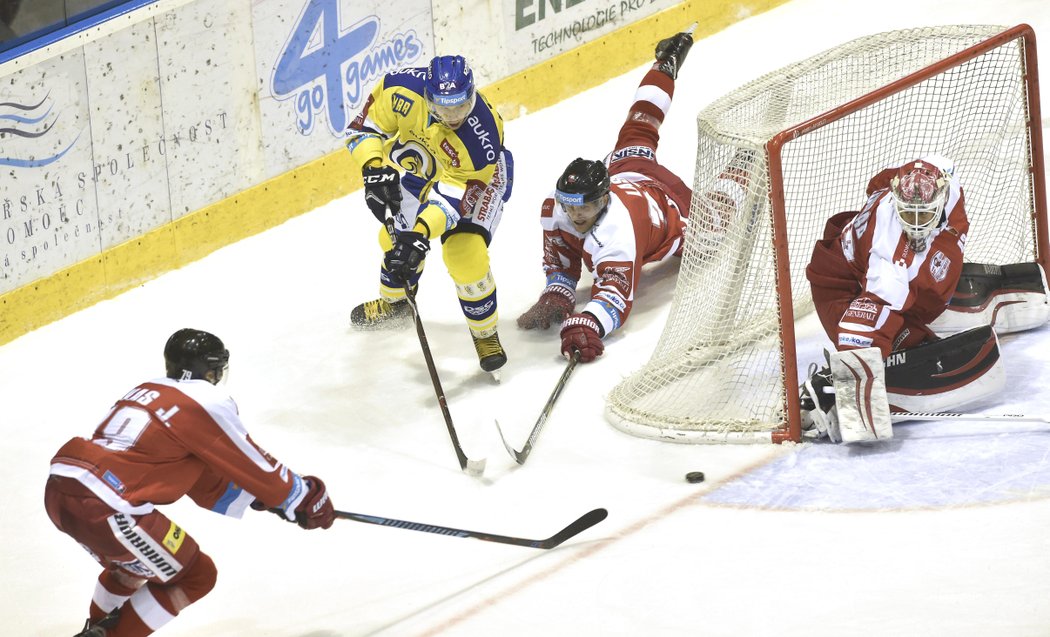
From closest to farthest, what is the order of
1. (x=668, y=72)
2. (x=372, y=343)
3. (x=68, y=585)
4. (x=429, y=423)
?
(x=68, y=585), (x=429, y=423), (x=372, y=343), (x=668, y=72)

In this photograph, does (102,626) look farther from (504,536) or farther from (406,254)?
(406,254)

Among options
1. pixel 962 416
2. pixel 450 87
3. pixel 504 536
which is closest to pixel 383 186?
pixel 450 87

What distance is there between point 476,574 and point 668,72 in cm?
312

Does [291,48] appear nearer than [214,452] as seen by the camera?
No

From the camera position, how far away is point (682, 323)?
15.3ft

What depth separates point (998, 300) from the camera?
473cm

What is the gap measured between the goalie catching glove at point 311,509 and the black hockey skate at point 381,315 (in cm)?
222

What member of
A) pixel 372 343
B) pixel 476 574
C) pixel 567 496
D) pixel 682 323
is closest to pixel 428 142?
pixel 372 343

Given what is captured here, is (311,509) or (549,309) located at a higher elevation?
(311,509)

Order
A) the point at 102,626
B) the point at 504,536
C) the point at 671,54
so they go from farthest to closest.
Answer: the point at 671,54, the point at 504,536, the point at 102,626

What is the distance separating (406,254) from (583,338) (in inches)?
29.8

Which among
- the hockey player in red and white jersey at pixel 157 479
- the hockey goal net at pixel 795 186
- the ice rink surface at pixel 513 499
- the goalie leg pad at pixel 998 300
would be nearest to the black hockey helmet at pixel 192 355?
the hockey player in red and white jersey at pixel 157 479

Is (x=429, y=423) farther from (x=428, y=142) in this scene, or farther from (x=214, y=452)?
(x=214, y=452)

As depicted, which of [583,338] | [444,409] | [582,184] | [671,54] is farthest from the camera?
[671,54]
